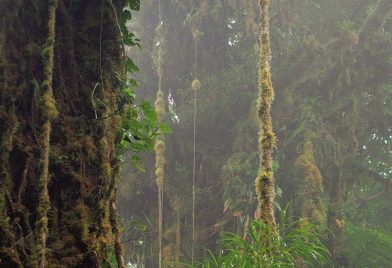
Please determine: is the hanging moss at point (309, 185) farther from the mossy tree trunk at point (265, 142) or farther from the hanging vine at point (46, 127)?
the hanging vine at point (46, 127)

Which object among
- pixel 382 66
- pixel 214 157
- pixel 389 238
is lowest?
pixel 389 238

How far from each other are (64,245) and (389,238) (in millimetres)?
5518

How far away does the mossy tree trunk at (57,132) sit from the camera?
1.45m

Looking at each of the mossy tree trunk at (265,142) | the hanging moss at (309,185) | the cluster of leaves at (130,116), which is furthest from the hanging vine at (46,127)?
the hanging moss at (309,185)

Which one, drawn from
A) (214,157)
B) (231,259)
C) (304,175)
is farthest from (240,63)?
(231,259)

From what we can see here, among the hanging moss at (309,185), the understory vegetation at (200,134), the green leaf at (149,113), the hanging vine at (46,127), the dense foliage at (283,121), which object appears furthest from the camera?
the dense foliage at (283,121)

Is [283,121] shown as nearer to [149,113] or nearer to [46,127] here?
[149,113]

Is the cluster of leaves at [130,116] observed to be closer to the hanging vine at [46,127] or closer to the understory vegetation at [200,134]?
the understory vegetation at [200,134]

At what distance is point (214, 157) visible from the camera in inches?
342

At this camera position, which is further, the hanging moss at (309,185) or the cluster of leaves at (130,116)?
the hanging moss at (309,185)

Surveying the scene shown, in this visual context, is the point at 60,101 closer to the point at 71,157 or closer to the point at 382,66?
the point at 71,157

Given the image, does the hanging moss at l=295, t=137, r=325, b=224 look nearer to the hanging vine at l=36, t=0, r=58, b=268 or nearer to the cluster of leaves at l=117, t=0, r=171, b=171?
the cluster of leaves at l=117, t=0, r=171, b=171

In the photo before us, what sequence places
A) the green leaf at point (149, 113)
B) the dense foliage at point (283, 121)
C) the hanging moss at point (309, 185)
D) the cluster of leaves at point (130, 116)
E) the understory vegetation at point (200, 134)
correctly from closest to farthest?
the understory vegetation at point (200, 134) → the cluster of leaves at point (130, 116) → the green leaf at point (149, 113) → the hanging moss at point (309, 185) → the dense foliage at point (283, 121)

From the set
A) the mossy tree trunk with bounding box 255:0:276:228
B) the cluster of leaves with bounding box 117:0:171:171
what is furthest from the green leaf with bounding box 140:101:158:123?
the mossy tree trunk with bounding box 255:0:276:228
